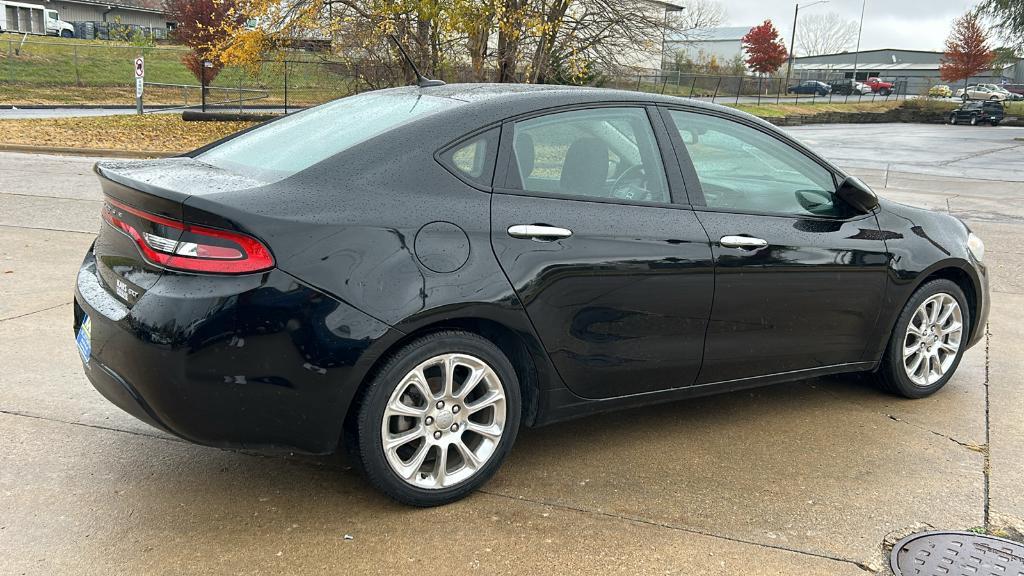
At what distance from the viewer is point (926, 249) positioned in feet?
15.1

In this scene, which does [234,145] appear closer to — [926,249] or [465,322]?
[465,322]

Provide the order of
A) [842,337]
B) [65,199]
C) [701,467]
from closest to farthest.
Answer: [701,467]
[842,337]
[65,199]

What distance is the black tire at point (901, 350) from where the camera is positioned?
466 cm

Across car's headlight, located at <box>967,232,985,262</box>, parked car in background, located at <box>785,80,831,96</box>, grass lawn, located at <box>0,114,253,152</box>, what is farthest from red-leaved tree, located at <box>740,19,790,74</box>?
car's headlight, located at <box>967,232,985,262</box>

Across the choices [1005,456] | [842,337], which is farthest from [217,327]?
[1005,456]

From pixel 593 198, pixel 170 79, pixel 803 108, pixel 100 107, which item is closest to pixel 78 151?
pixel 100 107

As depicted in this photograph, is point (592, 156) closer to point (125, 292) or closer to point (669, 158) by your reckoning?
point (669, 158)

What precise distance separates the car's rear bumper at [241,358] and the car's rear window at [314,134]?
0.51m

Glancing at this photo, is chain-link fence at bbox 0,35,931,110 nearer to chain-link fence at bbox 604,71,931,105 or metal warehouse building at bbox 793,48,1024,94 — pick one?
chain-link fence at bbox 604,71,931,105

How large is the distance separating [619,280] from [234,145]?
168 cm

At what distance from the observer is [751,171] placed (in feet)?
13.8

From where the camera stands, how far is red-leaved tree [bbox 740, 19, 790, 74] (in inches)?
2931

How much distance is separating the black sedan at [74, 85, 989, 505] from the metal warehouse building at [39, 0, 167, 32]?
2698 inches

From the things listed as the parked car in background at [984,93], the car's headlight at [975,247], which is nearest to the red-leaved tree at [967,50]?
the parked car in background at [984,93]
